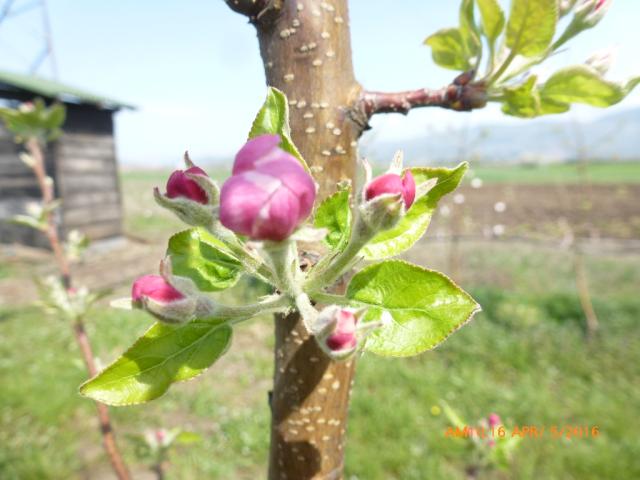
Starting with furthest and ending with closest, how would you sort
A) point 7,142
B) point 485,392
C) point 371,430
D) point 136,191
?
point 136,191
point 7,142
point 485,392
point 371,430

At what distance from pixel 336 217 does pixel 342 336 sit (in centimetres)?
21

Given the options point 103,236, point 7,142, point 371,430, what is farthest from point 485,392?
point 7,142

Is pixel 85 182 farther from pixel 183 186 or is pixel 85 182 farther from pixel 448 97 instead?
pixel 183 186

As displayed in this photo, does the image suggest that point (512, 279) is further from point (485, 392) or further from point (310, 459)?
point (310, 459)

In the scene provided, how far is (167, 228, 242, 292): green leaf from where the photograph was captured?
0.64 metres

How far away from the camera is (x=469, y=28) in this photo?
2.84 ft

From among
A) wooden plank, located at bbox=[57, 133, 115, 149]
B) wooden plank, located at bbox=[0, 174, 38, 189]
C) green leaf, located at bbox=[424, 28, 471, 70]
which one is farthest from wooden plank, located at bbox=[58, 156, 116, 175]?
green leaf, located at bbox=[424, 28, 471, 70]

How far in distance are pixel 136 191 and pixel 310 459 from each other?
2698cm

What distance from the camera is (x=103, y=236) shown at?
973 centimetres

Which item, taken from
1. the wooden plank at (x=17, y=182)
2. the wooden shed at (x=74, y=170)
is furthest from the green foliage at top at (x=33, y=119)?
the wooden plank at (x=17, y=182)

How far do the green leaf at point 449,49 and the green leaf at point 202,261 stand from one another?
0.61m

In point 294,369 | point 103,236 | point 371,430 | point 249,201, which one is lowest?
point 371,430

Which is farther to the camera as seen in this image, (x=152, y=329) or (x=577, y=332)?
(x=577, y=332)

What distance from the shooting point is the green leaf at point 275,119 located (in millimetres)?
572
